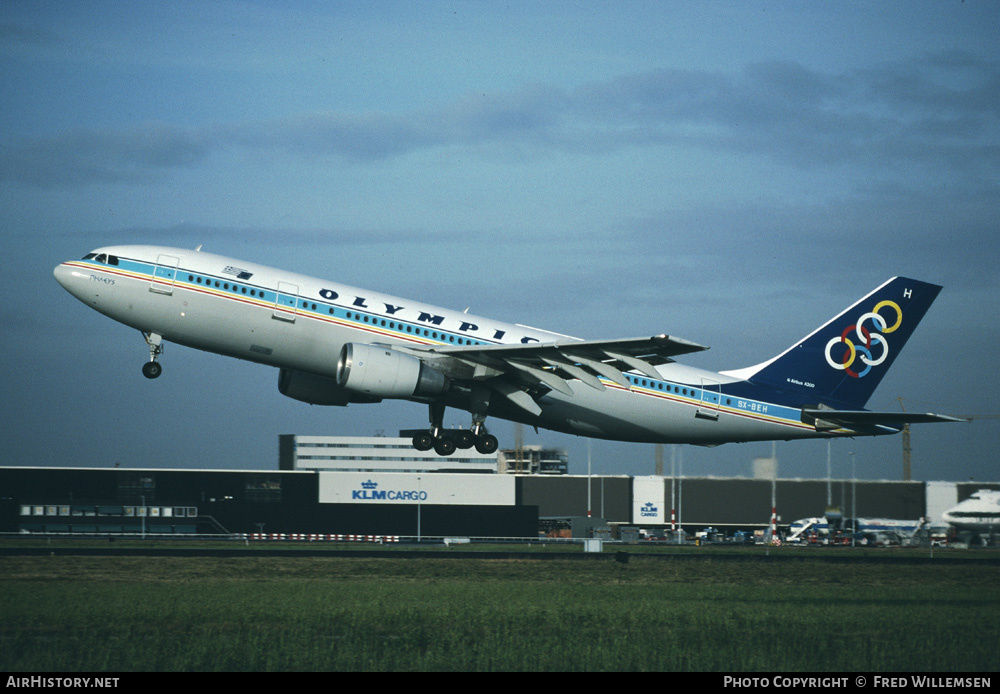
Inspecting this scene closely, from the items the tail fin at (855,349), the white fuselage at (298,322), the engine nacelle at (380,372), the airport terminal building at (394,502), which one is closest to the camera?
the white fuselage at (298,322)

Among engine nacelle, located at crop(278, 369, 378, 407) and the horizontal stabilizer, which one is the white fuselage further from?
the horizontal stabilizer

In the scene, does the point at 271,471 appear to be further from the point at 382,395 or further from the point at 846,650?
the point at 846,650

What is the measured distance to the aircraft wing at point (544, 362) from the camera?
1271 inches

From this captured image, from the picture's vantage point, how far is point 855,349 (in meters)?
40.3

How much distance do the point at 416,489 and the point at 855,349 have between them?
46271 mm

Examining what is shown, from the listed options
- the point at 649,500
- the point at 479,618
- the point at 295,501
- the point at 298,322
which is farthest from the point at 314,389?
the point at 649,500

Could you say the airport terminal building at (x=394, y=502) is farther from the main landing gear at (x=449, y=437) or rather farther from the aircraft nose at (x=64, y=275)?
the aircraft nose at (x=64, y=275)

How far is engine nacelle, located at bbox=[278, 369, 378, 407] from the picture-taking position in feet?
118

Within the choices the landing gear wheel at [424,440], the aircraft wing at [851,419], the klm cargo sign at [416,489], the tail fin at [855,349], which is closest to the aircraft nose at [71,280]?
the landing gear wheel at [424,440]

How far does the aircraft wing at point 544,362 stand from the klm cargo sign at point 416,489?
4583cm

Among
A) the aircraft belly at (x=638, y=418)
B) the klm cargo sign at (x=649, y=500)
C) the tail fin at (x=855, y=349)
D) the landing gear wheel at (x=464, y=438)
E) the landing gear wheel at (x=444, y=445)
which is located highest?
the tail fin at (x=855, y=349)

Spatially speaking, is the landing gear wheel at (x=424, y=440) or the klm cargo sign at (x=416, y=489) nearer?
the landing gear wheel at (x=424, y=440)

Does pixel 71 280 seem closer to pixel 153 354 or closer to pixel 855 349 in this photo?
pixel 153 354
